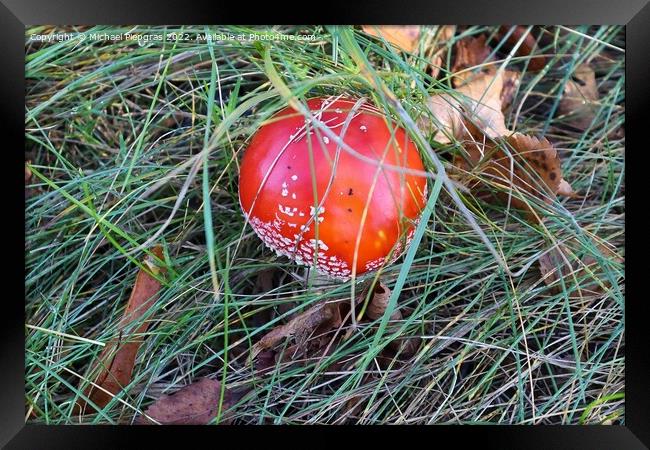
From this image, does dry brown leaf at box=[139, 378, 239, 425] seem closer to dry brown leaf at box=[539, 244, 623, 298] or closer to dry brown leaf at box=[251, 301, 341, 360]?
dry brown leaf at box=[251, 301, 341, 360]

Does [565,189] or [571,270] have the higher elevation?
[565,189]

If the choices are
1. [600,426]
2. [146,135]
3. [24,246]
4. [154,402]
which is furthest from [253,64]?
[600,426]

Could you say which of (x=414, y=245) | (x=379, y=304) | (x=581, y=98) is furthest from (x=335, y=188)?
(x=581, y=98)

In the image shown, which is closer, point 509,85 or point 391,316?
point 391,316

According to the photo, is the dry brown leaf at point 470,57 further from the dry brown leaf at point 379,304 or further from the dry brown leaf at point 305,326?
the dry brown leaf at point 305,326

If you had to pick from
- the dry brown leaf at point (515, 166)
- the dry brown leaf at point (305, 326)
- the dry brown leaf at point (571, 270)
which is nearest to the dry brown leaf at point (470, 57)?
the dry brown leaf at point (515, 166)

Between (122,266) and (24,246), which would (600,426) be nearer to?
(122,266)

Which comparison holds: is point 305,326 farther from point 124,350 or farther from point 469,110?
point 469,110

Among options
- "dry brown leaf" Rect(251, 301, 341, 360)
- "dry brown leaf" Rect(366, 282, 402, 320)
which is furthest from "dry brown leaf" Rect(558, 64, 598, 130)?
"dry brown leaf" Rect(251, 301, 341, 360)
